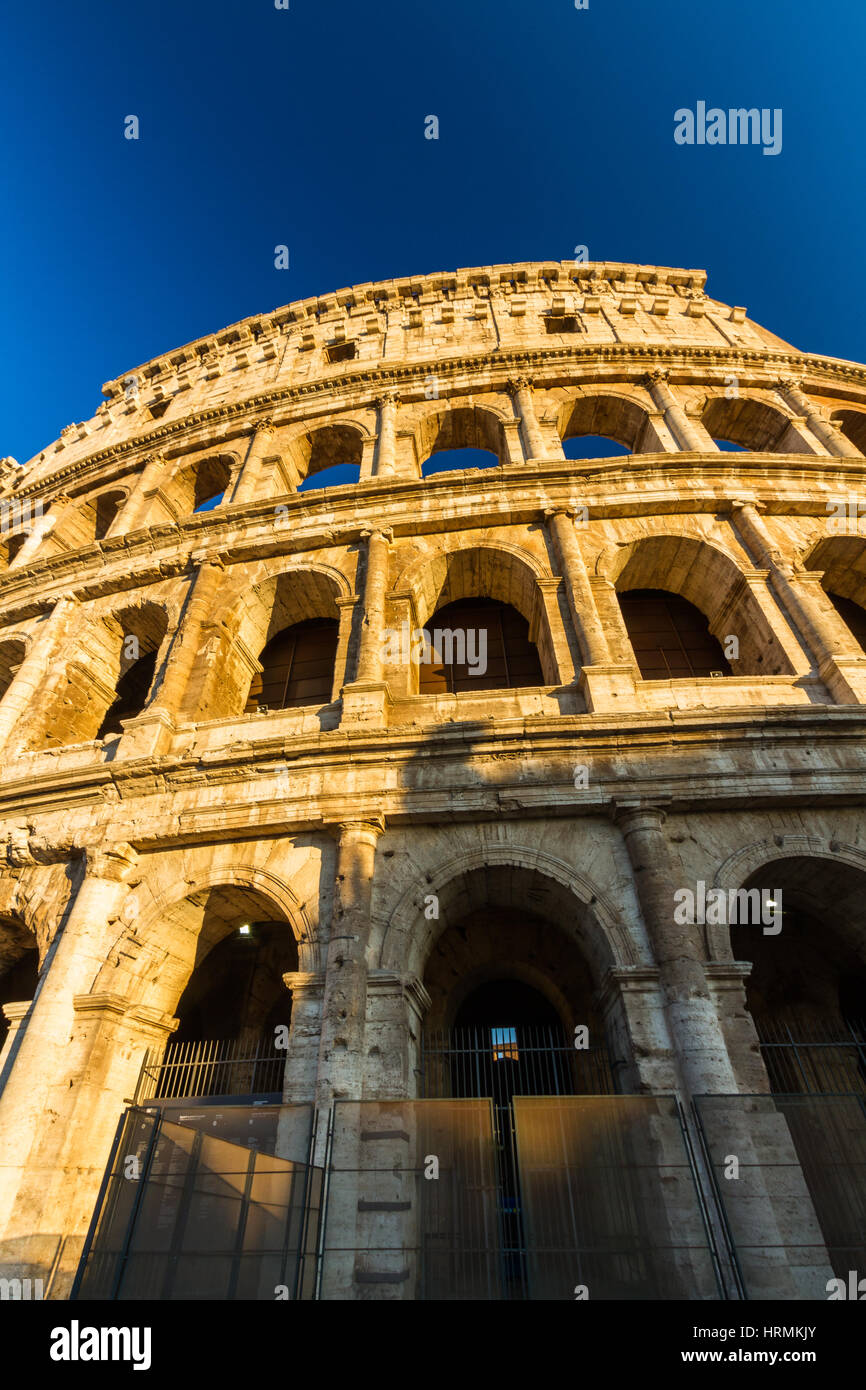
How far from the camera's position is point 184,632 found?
35.1ft

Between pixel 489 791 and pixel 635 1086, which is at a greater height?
pixel 489 791

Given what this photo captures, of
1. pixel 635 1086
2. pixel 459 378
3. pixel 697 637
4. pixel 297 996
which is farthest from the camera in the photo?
pixel 459 378

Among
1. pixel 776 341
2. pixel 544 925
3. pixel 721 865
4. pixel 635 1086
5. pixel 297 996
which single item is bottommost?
pixel 635 1086

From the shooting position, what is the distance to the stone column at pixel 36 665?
10.9 meters

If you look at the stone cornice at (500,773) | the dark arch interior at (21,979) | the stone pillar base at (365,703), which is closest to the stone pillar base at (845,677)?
the stone cornice at (500,773)

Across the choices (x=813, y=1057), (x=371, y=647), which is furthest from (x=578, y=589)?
(x=813, y=1057)

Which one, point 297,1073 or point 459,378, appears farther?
point 459,378

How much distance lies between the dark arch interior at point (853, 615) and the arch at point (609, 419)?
5.01 m

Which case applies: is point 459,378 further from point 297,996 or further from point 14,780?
point 297,996

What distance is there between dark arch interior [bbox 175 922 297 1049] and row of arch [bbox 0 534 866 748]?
3867 millimetres

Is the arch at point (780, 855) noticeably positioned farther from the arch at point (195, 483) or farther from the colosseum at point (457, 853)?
the arch at point (195, 483)
